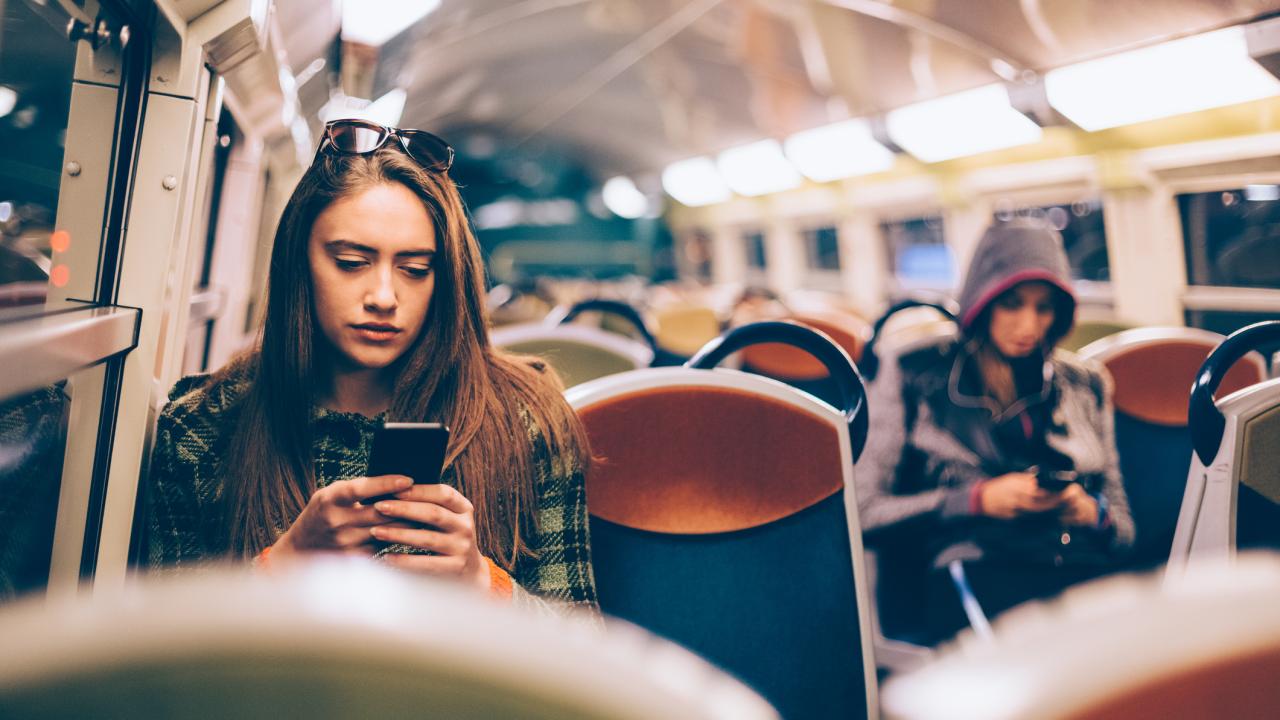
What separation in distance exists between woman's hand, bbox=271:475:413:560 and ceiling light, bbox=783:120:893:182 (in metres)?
6.24

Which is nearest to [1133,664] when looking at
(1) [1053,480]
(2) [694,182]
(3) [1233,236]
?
(1) [1053,480]

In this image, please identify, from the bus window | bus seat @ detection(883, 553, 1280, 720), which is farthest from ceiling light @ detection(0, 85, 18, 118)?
bus seat @ detection(883, 553, 1280, 720)

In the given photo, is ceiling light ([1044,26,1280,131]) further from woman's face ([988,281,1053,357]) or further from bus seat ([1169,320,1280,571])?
bus seat ([1169,320,1280,571])

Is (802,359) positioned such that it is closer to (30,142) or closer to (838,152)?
(30,142)

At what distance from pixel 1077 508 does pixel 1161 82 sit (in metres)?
2.88

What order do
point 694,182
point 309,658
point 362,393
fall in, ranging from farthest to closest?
point 694,182 → point 362,393 → point 309,658

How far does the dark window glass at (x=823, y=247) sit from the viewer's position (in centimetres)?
928

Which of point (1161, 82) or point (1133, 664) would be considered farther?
point (1161, 82)

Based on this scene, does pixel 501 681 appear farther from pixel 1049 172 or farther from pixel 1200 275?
pixel 1049 172

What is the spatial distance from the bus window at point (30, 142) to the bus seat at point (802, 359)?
273 cm

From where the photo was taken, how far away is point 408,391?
1317mm

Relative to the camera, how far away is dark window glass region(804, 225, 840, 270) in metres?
9.28

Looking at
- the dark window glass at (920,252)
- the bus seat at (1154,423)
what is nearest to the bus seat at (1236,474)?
the bus seat at (1154,423)

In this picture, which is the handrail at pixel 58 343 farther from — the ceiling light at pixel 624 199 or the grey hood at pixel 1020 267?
the ceiling light at pixel 624 199
